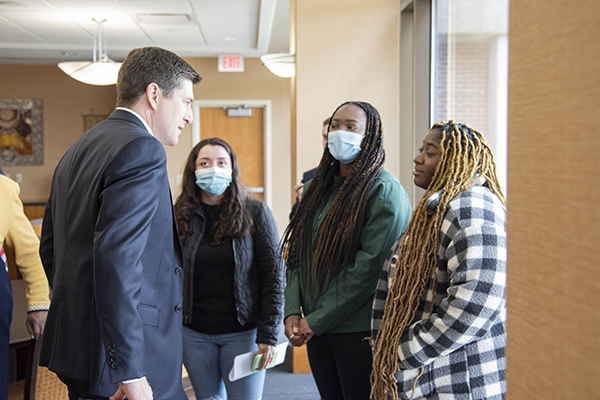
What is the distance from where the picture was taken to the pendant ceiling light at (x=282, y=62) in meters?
3.40

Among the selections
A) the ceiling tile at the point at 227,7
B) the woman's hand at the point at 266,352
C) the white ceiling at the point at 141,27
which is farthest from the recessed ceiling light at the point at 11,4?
the woman's hand at the point at 266,352

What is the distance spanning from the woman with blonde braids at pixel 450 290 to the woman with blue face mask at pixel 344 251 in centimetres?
21

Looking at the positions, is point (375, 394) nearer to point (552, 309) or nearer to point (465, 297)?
point (465, 297)

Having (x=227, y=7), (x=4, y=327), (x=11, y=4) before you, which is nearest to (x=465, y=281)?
(x=4, y=327)

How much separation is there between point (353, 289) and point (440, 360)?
0.41 m

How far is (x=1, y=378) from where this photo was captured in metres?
1.63

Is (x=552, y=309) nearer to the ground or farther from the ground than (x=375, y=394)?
farther from the ground

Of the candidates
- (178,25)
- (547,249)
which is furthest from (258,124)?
(547,249)

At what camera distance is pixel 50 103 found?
732 centimetres

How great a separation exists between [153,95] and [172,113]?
0.23 feet

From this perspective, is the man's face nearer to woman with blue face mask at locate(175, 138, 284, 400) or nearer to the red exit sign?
woman with blue face mask at locate(175, 138, 284, 400)

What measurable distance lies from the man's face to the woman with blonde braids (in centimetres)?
71

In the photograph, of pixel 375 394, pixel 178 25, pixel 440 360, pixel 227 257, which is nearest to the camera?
pixel 440 360

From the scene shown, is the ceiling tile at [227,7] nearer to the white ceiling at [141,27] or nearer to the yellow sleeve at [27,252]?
the white ceiling at [141,27]
